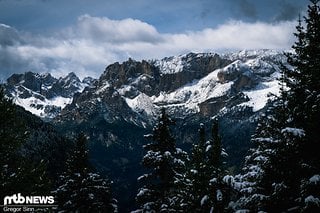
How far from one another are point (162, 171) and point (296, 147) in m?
12.5

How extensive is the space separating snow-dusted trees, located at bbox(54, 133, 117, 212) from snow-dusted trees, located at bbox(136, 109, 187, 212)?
20.4 ft

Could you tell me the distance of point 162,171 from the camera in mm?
32000

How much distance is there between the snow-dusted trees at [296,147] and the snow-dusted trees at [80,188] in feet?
53.8

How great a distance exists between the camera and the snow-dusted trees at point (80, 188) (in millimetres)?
37188

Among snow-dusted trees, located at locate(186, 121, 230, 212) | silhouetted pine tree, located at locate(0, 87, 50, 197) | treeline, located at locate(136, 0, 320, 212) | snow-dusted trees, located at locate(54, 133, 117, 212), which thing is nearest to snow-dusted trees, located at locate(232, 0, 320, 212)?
treeline, located at locate(136, 0, 320, 212)

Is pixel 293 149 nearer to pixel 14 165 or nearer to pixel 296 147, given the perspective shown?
pixel 296 147

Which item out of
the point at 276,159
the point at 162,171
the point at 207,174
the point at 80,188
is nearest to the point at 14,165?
the point at 162,171

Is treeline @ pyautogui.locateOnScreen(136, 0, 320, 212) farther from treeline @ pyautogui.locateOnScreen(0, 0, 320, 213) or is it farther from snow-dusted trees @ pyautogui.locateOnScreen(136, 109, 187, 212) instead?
snow-dusted trees @ pyautogui.locateOnScreen(136, 109, 187, 212)

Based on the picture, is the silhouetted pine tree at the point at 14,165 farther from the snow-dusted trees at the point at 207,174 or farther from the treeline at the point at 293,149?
the snow-dusted trees at the point at 207,174

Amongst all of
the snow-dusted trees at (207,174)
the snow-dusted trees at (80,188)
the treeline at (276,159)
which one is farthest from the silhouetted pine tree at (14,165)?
the snow-dusted trees at (80,188)

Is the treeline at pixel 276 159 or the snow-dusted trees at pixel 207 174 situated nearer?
the treeline at pixel 276 159

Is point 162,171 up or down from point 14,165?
down

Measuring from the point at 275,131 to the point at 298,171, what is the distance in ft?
9.84

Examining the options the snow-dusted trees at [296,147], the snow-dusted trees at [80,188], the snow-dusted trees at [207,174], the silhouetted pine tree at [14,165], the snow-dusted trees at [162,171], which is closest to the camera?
the snow-dusted trees at [296,147]
